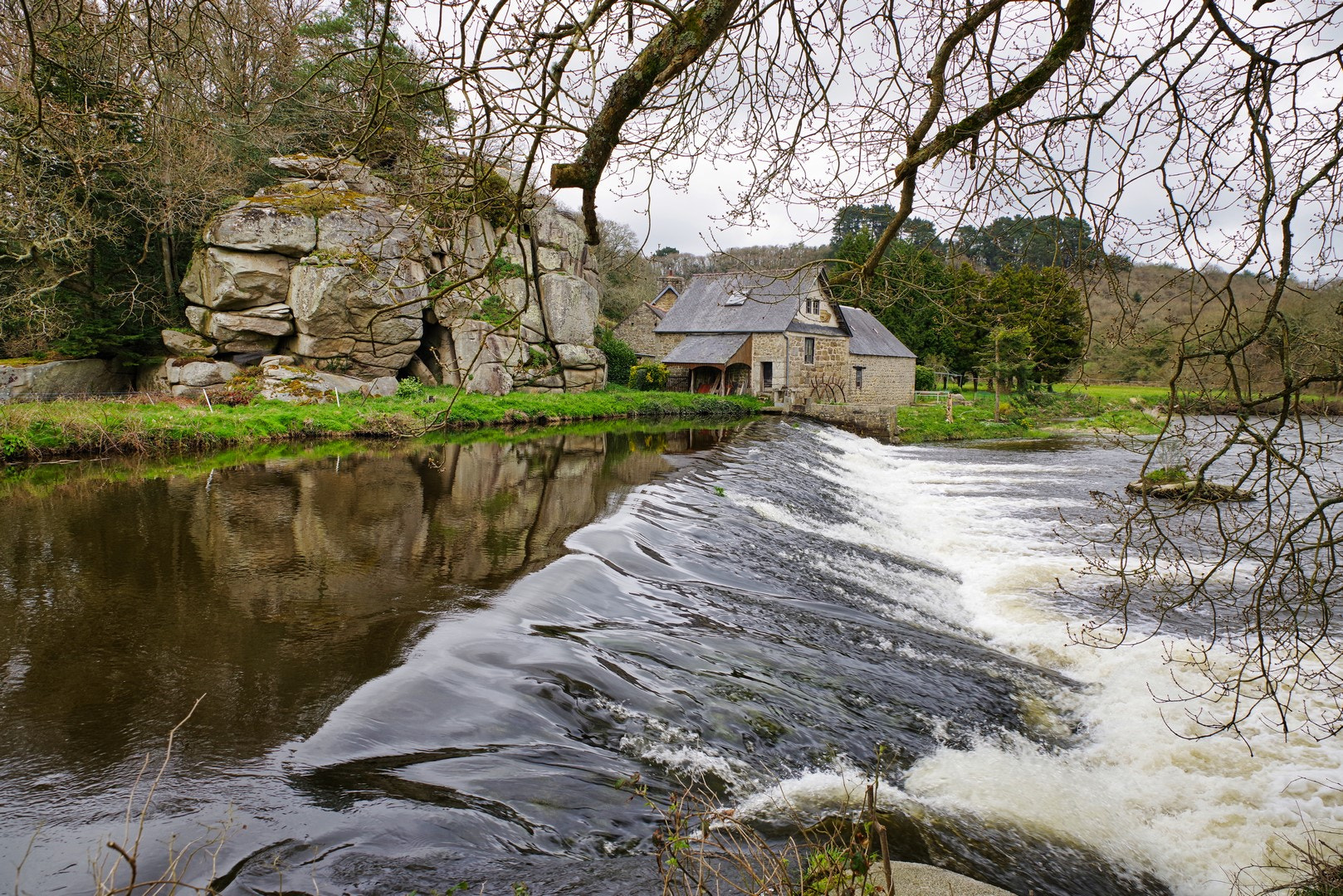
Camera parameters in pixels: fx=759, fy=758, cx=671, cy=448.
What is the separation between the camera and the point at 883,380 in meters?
36.4

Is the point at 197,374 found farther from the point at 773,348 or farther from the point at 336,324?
the point at 773,348

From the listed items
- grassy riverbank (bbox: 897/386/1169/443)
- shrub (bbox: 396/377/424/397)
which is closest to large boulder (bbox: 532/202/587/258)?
shrub (bbox: 396/377/424/397)

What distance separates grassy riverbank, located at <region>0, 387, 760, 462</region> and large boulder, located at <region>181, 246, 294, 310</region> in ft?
13.4

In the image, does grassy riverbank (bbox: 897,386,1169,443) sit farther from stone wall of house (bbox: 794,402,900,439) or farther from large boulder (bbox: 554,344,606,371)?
large boulder (bbox: 554,344,606,371)

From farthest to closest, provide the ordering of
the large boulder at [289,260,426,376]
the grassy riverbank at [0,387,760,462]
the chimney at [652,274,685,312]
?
the chimney at [652,274,685,312] → the large boulder at [289,260,426,376] → the grassy riverbank at [0,387,760,462]

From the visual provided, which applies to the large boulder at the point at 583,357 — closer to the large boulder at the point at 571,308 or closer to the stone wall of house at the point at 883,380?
the large boulder at the point at 571,308

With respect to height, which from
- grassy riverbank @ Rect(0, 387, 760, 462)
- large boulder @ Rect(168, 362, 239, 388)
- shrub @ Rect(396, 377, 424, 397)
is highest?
large boulder @ Rect(168, 362, 239, 388)

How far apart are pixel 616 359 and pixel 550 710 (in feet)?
99.2

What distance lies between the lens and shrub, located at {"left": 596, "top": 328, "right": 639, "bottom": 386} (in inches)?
1325

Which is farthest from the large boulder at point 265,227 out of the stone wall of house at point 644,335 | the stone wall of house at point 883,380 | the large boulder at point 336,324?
the stone wall of house at point 883,380

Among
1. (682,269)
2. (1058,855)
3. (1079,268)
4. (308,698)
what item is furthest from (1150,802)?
(682,269)

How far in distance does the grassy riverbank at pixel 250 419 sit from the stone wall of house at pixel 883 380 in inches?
374

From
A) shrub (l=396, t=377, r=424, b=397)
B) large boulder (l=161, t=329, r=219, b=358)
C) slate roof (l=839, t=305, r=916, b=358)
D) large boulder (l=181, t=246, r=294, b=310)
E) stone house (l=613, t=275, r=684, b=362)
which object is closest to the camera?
large boulder (l=181, t=246, r=294, b=310)

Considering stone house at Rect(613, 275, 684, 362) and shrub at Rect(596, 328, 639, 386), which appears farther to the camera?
stone house at Rect(613, 275, 684, 362)
